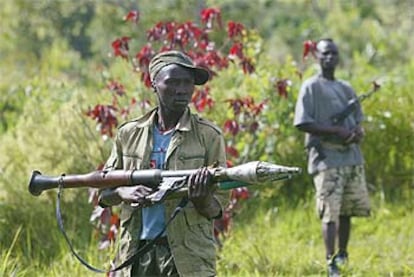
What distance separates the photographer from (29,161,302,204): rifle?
156 inches

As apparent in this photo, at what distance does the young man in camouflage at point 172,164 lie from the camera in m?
4.49

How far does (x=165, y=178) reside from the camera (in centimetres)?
425

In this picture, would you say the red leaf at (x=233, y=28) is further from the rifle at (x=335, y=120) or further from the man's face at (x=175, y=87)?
the man's face at (x=175, y=87)

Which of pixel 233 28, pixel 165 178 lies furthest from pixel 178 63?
pixel 233 28

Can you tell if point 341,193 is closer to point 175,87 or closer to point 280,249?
point 280,249

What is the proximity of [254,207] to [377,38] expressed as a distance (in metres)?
9.05

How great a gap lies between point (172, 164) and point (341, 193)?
11.2 feet

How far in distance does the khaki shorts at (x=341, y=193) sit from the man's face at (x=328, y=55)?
32.4 inches

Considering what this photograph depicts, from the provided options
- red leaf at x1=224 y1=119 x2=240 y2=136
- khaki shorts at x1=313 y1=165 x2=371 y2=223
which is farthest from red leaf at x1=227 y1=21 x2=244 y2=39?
khaki shorts at x1=313 y1=165 x2=371 y2=223

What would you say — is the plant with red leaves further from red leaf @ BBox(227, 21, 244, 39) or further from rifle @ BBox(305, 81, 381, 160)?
rifle @ BBox(305, 81, 381, 160)

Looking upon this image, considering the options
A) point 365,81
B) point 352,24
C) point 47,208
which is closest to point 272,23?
point 352,24

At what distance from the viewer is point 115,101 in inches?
330

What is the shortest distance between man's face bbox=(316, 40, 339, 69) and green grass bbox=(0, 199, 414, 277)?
5.07ft

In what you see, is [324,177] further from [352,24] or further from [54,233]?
[352,24]
